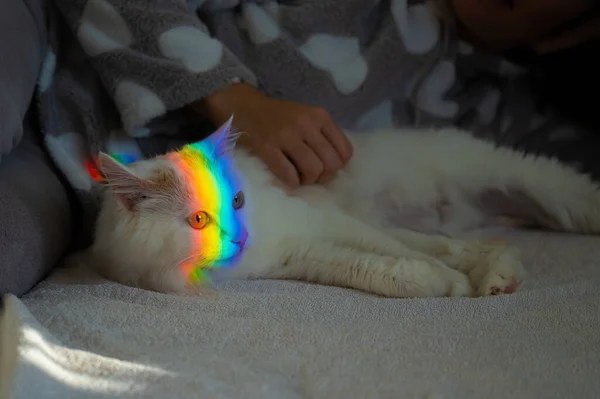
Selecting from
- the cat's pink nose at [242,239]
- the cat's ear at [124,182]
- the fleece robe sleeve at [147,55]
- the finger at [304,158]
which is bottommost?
the cat's pink nose at [242,239]

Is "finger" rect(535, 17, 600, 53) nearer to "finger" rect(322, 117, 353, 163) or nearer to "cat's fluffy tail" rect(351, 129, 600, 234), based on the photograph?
"cat's fluffy tail" rect(351, 129, 600, 234)

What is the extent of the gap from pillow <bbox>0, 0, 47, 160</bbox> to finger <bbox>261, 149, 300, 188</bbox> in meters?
0.42

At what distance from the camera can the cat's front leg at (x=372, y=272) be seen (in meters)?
0.94

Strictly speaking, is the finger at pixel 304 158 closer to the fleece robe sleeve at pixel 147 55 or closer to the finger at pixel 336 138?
the finger at pixel 336 138

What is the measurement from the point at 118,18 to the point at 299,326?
0.71m

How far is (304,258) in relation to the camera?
3.42 ft

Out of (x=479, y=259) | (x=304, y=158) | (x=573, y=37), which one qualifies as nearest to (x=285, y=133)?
(x=304, y=158)

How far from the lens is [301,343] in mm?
738

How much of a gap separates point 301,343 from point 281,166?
0.43 metres

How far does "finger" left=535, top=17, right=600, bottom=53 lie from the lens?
1.36m

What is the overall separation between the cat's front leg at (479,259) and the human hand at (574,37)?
1.85 feet

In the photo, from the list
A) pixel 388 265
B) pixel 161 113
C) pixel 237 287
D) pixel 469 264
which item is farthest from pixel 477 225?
pixel 161 113

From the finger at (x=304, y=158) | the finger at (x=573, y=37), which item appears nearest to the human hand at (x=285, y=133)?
the finger at (x=304, y=158)

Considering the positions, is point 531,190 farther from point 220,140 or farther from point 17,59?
point 17,59
